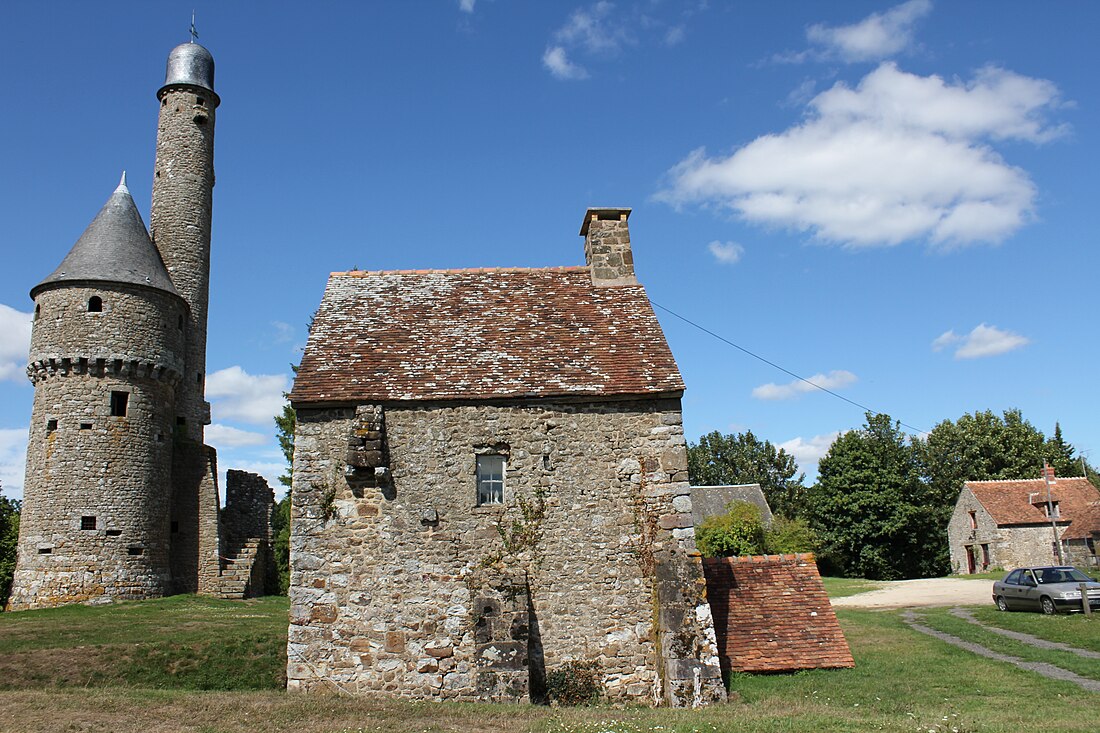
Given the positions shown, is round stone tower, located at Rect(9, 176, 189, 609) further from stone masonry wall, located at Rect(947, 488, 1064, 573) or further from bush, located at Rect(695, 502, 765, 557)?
stone masonry wall, located at Rect(947, 488, 1064, 573)

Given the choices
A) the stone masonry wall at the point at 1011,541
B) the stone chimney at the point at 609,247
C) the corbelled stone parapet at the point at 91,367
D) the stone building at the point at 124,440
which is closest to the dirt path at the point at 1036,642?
the stone chimney at the point at 609,247

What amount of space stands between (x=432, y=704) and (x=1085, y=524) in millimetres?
38909

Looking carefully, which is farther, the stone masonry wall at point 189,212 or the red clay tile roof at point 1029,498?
the red clay tile roof at point 1029,498

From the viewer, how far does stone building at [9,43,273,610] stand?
25.6 m

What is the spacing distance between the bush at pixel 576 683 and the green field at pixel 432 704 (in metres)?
0.39

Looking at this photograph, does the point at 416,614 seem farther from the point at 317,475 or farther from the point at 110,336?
the point at 110,336

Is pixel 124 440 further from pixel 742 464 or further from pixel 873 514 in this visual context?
pixel 742 464

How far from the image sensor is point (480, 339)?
1471cm

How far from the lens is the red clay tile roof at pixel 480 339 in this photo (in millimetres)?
→ 13414

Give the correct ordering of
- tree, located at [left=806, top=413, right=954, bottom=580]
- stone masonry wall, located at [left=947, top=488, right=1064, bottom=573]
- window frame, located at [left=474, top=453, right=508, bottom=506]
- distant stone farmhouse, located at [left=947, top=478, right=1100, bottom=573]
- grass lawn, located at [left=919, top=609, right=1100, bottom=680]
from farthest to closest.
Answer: tree, located at [left=806, top=413, right=954, bottom=580]
stone masonry wall, located at [left=947, top=488, right=1064, bottom=573]
distant stone farmhouse, located at [left=947, top=478, right=1100, bottom=573]
grass lawn, located at [left=919, top=609, right=1100, bottom=680]
window frame, located at [left=474, top=453, right=508, bottom=506]

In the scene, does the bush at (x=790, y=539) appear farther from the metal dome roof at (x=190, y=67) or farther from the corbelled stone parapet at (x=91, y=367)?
the metal dome roof at (x=190, y=67)

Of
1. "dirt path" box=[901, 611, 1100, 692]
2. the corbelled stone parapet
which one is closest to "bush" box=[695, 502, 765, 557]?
"dirt path" box=[901, 611, 1100, 692]

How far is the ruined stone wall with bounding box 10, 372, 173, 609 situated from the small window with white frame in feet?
62.5

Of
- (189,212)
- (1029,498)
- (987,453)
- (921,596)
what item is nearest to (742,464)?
(987,453)
